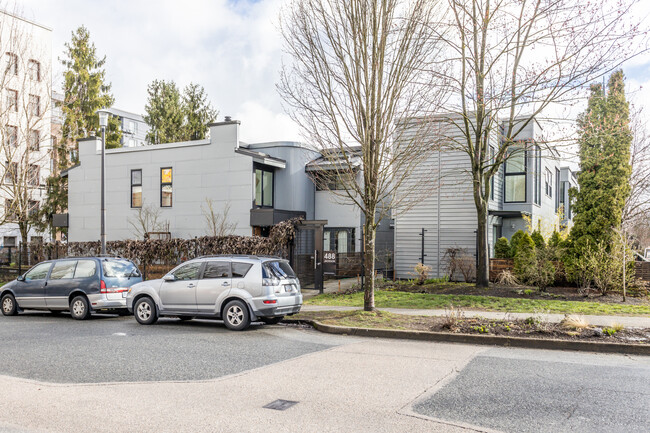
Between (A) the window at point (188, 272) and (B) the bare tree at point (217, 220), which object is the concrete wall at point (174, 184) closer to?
(B) the bare tree at point (217, 220)

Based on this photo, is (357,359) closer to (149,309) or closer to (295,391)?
(295,391)

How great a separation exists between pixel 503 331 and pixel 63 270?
11.5m

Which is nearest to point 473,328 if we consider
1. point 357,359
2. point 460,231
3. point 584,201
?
point 357,359

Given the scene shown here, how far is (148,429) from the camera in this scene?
17.8 feet

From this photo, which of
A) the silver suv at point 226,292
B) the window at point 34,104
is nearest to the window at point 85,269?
the silver suv at point 226,292

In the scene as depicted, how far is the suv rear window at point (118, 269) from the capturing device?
14508mm

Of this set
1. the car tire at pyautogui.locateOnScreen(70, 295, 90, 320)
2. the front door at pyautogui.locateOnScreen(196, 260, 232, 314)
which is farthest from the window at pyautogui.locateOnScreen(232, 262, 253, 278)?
the car tire at pyautogui.locateOnScreen(70, 295, 90, 320)

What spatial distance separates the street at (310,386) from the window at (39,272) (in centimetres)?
461

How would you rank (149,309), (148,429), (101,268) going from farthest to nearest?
(101,268)
(149,309)
(148,429)

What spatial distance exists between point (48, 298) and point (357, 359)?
33.0 feet

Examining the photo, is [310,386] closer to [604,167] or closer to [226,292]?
[226,292]

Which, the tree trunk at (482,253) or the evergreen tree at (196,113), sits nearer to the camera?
the tree trunk at (482,253)

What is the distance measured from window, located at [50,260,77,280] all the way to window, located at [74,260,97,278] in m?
0.16

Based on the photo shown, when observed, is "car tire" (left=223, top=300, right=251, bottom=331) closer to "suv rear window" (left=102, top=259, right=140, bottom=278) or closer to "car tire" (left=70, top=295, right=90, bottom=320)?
"suv rear window" (left=102, top=259, right=140, bottom=278)
